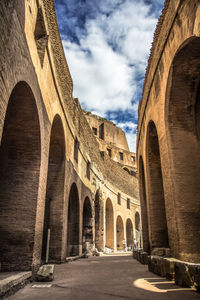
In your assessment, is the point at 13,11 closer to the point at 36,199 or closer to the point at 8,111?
the point at 8,111

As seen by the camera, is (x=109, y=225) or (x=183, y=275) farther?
(x=109, y=225)

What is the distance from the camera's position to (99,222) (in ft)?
55.6

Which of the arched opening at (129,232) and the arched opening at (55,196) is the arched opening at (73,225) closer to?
the arched opening at (55,196)

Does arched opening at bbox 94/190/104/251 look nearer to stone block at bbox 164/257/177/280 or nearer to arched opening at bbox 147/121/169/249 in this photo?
arched opening at bbox 147/121/169/249

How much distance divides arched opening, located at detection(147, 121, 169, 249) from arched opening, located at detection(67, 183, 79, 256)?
12.5ft

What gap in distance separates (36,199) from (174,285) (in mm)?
3377

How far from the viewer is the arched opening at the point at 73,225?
11.2m

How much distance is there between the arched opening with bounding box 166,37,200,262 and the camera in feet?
18.0

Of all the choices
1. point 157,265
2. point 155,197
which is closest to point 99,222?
point 155,197

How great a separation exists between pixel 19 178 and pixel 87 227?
9.15 meters

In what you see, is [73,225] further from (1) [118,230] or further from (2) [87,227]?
(1) [118,230]

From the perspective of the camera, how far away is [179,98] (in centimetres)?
642

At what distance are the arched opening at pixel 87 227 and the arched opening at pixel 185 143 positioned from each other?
27.8 feet

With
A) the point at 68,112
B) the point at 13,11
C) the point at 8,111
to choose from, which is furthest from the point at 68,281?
the point at 68,112
